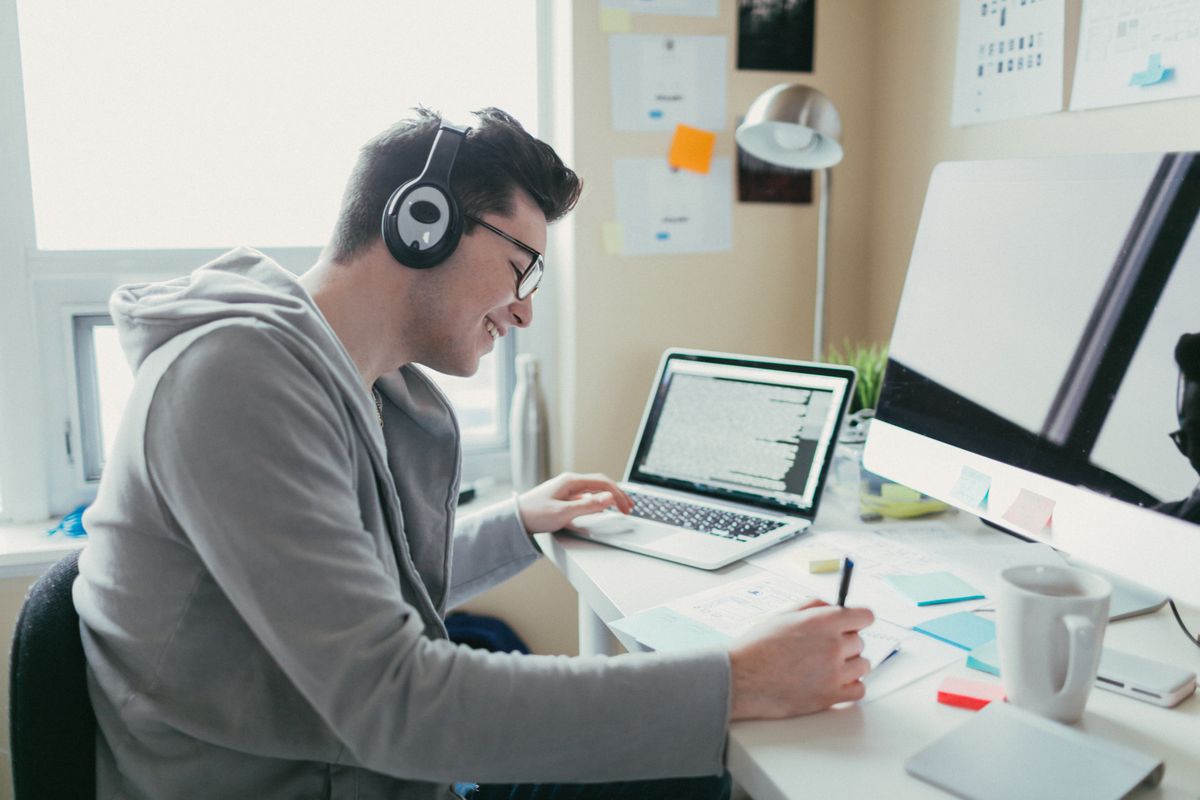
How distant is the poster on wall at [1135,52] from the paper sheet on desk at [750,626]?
0.84 meters

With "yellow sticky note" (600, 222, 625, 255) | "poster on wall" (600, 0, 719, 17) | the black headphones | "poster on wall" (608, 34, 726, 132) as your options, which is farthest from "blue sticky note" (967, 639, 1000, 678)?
"poster on wall" (600, 0, 719, 17)

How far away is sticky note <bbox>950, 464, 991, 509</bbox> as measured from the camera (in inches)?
38.1

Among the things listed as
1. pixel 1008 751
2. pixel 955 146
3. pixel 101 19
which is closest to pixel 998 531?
pixel 1008 751

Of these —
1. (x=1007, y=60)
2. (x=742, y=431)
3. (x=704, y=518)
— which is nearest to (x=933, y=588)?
(x=704, y=518)

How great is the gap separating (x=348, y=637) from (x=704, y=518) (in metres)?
0.69

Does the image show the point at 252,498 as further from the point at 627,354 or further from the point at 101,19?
the point at 101,19

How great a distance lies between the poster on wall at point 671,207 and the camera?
1.75 metres

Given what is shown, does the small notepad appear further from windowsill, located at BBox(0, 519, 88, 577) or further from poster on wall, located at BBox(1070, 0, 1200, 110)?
windowsill, located at BBox(0, 519, 88, 577)

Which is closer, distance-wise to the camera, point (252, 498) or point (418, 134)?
point (252, 498)

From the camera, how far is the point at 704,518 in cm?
130

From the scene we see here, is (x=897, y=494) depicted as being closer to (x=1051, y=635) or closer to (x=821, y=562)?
(x=821, y=562)

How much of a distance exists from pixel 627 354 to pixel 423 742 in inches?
45.7

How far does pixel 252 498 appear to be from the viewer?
69 centimetres

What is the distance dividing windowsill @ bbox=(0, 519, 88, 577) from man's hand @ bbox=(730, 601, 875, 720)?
1216mm
